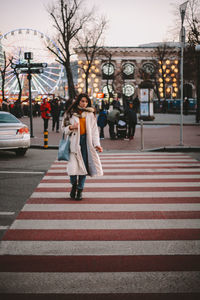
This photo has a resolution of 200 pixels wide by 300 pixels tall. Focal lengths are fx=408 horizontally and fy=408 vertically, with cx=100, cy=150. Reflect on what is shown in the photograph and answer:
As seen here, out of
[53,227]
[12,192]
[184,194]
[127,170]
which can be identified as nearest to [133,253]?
[53,227]

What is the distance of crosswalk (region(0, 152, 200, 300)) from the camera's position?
3689 millimetres

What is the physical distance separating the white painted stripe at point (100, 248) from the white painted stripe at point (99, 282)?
0.57 meters

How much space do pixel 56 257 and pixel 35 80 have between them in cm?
4774

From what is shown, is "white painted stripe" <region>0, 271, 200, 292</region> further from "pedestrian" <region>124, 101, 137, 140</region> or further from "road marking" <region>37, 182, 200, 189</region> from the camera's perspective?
"pedestrian" <region>124, 101, 137, 140</region>

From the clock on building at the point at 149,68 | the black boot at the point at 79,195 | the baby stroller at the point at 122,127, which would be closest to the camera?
the black boot at the point at 79,195

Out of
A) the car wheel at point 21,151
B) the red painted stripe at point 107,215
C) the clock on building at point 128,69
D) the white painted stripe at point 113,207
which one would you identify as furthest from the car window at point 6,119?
the clock on building at point 128,69

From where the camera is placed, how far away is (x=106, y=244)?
15.8 ft

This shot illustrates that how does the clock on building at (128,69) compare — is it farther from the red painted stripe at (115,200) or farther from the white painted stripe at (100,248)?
the white painted stripe at (100,248)

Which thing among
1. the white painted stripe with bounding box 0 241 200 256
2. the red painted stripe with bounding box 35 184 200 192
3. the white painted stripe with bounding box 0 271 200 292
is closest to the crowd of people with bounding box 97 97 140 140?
the red painted stripe with bounding box 35 184 200 192

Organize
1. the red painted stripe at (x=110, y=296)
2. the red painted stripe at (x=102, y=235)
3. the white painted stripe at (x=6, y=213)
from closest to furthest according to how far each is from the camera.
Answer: the red painted stripe at (x=110, y=296), the red painted stripe at (x=102, y=235), the white painted stripe at (x=6, y=213)

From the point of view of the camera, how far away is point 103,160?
477 inches

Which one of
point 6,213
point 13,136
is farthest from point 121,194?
point 13,136

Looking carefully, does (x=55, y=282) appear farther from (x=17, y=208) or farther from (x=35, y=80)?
(x=35, y=80)

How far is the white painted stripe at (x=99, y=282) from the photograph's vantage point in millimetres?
3629
